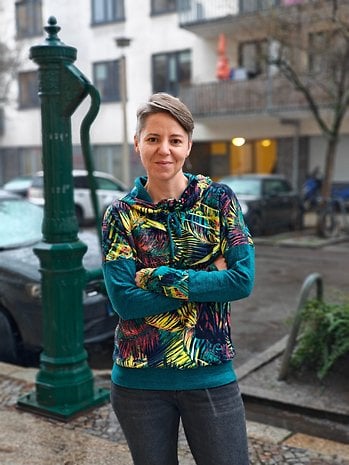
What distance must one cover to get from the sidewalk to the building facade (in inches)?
571

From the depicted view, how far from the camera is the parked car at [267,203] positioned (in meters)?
13.9

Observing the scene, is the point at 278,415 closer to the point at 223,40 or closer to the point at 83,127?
the point at 83,127

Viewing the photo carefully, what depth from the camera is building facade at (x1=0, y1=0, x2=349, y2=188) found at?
62.5 feet

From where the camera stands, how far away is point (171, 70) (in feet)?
71.5

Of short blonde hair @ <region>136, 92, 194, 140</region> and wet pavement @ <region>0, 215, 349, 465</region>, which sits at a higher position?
short blonde hair @ <region>136, 92, 194, 140</region>

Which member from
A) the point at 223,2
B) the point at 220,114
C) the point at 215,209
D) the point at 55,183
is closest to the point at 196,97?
the point at 220,114

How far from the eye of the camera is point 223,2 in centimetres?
1972

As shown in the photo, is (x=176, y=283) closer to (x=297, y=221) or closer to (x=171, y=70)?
(x=297, y=221)

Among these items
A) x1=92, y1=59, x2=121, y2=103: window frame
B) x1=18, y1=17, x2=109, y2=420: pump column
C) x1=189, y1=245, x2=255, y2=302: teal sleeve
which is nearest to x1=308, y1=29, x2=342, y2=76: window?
x1=18, y1=17, x2=109, y2=420: pump column

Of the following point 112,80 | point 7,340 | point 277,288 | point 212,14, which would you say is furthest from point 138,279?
point 112,80

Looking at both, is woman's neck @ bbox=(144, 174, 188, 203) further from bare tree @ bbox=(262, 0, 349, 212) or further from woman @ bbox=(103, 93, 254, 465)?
bare tree @ bbox=(262, 0, 349, 212)

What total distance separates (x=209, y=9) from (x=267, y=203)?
346 inches

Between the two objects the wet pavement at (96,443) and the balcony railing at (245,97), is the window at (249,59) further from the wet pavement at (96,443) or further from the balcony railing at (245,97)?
the wet pavement at (96,443)

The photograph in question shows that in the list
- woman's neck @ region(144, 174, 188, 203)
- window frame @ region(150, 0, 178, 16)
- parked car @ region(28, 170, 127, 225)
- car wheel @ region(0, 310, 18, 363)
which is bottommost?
car wheel @ region(0, 310, 18, 363)
